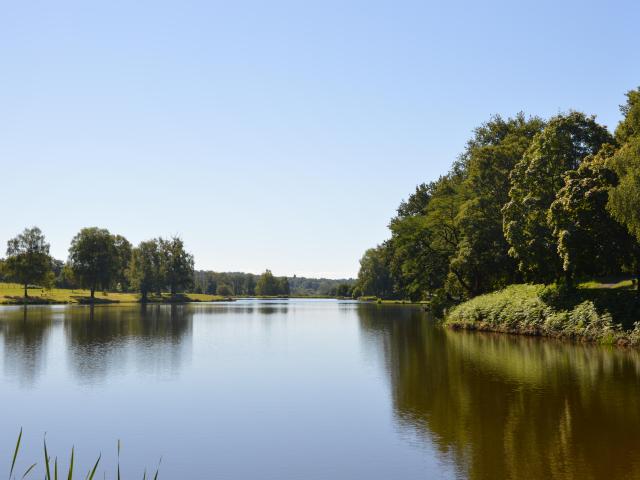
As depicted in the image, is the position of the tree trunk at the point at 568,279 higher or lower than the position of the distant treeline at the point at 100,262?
lower

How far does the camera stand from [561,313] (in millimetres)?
38594

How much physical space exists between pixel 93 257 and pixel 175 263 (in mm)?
25540

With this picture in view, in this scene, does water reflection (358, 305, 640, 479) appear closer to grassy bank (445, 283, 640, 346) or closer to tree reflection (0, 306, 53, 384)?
grassy bank (445, 283, 640, 346)

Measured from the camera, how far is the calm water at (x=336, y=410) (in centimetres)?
1341

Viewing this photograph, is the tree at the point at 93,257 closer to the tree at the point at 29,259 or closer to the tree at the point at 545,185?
the tree at the point at 29,259

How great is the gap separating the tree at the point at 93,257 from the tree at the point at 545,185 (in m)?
95.7

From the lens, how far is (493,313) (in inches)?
1818

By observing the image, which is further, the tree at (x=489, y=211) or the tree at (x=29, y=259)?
the tree at (x=29, y=259)

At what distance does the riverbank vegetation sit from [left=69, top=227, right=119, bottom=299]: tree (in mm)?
77027

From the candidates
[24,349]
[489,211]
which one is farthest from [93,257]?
[489,211]

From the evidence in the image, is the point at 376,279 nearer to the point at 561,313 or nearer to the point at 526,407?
the point at 561,313

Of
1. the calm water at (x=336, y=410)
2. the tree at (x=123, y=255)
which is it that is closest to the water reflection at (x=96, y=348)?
the calm water at (x=336, y=410)

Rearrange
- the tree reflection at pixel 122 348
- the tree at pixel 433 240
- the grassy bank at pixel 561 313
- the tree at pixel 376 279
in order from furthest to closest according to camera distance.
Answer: the tree at pixel 376 279 < the tree at pixel 433 240 < the grassy bank at pixel 561 313 < the tree reflection at pixel 122 348

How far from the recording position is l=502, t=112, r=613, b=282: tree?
40812 mm
